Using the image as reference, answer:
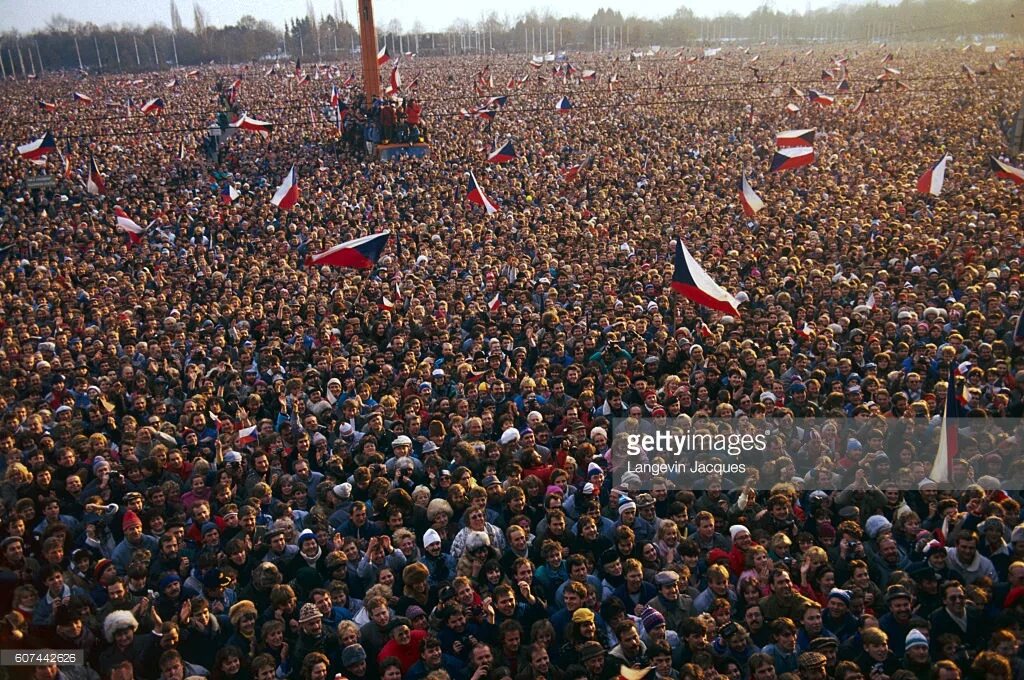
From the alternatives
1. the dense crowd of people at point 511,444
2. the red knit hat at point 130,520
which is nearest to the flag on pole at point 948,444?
the dense crowd of people at point 511,444

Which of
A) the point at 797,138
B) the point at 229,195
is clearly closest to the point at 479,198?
the point at 229,195

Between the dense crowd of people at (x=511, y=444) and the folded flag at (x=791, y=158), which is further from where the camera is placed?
the folded flag at (x=791, y=158)

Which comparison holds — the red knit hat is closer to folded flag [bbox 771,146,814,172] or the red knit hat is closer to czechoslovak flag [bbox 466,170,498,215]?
czechoslovak flag [bbox 466,170,498,215]

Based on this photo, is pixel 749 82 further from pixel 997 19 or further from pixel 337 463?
pixel 997 19

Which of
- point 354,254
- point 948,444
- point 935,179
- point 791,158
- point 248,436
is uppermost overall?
point 791,158

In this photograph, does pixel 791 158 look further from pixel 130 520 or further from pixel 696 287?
pixel 130 520

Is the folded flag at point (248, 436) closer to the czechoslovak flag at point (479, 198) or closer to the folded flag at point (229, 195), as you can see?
the czechoslovak flag at point (479, 198)

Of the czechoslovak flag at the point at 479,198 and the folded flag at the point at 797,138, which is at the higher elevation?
the folded flag at the point at 797,138
